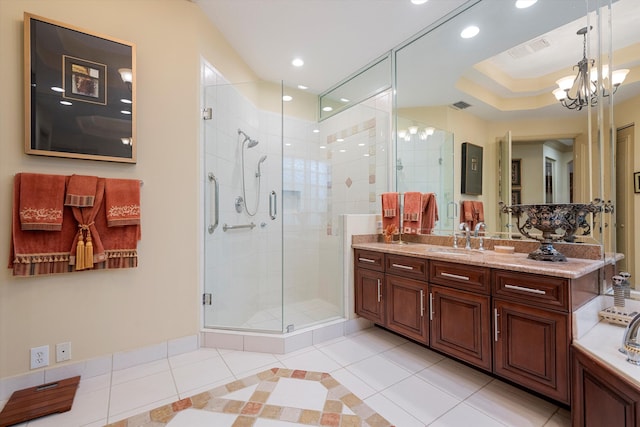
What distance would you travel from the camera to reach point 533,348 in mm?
1455

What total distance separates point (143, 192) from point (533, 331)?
8.50ft

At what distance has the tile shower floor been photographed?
147 cm

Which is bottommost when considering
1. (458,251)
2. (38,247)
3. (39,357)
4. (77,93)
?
(39,357)

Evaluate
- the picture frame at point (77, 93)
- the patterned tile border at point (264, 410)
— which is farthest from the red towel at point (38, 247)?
the patterned tile border at point (264, 410)

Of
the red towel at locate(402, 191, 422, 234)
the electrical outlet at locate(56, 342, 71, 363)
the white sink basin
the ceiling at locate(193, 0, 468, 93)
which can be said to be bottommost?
the electrical outlet at locate(56, 342, 71, 363)

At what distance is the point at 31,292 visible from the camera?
5.44 ft

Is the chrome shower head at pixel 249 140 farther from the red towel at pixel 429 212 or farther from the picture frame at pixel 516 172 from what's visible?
the picture frame at pixel 516 172

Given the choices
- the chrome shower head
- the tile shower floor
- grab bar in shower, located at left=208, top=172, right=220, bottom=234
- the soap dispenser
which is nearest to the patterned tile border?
the tile shower floor

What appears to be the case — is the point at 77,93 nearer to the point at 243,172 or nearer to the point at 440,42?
the point at 243,172

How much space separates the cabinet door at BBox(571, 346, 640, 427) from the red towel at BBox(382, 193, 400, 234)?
156 cm

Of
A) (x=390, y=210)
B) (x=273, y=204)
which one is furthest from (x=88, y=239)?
(x=390, y=210)

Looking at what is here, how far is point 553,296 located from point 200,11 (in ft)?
10.4

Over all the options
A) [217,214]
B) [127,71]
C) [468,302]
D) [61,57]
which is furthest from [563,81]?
[61,57]

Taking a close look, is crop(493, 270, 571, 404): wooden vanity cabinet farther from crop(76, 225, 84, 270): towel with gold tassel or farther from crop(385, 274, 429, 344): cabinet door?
crop(76, 225, 84, 270): towel with gold tassel
